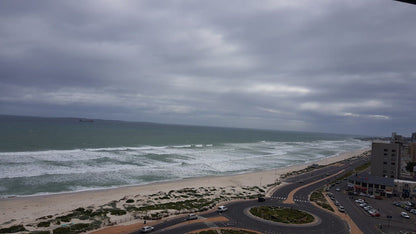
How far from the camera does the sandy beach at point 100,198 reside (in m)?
32.5

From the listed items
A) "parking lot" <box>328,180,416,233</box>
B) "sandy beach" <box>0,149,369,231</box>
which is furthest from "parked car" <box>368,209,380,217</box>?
"sandy beach" <box>0,149,369,231</box>

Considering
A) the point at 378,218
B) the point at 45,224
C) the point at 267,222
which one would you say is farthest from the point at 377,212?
the point at 45,224

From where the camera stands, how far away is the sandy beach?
107 ft

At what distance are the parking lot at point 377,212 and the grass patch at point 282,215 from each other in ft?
21.6

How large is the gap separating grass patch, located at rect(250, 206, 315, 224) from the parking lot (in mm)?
6569

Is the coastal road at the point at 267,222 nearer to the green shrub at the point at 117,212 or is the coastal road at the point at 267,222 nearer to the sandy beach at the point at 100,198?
the sandy beach at the point at 100,198

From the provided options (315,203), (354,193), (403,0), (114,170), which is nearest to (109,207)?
(114,170)

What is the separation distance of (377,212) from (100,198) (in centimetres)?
4207

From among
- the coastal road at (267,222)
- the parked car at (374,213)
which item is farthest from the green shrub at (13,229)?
the parked car at (374,213)

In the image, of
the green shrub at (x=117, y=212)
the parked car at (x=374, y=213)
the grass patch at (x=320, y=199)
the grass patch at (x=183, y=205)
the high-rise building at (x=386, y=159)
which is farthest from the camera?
the high-rise building at (x=386, y=159)

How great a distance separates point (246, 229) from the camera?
28641 millimetres

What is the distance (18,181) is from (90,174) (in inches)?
508

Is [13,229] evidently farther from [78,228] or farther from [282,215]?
[282,215]

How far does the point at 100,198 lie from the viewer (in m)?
41.0
